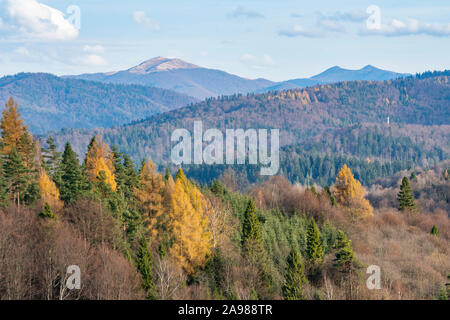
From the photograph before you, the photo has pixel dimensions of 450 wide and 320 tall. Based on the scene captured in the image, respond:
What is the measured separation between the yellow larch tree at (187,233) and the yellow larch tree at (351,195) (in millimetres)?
36365

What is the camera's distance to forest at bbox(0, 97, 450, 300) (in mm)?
31391

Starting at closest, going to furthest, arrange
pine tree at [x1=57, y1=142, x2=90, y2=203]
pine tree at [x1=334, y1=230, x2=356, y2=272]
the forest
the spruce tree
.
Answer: the forest → pine tree at [x1=334, y1=230, x2=356, y2=272] → pine tree at [x1=57, y1=142, x2=90, y2=203] → the spruce tree

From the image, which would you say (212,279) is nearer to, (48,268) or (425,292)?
(48,268)

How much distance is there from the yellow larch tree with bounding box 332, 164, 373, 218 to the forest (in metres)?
6.19

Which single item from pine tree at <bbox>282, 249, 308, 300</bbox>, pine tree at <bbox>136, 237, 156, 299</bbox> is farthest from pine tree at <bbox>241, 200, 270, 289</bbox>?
pine tree at <bbox>136, 237, 156, 299</bbox>

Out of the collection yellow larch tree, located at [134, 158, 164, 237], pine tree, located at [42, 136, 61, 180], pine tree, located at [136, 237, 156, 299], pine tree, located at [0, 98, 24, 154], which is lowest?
pine tree, located at [136, 237, 156, 299]

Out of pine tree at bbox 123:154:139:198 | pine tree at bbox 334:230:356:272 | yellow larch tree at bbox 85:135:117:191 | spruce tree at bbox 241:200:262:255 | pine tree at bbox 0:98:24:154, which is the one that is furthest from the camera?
yellow larch tree at bbox 85:135:117:191

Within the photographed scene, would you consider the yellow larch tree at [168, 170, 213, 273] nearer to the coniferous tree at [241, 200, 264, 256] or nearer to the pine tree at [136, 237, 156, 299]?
the coniferous tree at [241, 200, 264, 256]

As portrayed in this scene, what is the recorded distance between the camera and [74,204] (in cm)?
4162

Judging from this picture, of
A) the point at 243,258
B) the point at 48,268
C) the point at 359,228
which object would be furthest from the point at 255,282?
the point at 359,228

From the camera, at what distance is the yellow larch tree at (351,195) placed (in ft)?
241

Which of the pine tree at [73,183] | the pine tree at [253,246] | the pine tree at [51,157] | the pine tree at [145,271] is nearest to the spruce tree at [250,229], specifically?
the pine tree at [253,246]

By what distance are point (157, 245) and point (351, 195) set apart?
139ft

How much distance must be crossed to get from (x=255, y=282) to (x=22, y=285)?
18.4 m
